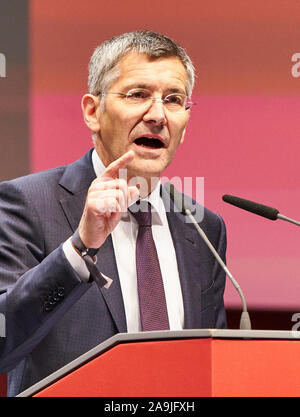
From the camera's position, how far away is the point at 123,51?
188cm

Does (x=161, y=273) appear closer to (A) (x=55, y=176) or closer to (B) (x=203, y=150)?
(A) (x=55, y=176)

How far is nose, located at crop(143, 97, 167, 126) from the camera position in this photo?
1.83 metres

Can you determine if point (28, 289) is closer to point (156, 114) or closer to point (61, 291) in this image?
point (61, 291)

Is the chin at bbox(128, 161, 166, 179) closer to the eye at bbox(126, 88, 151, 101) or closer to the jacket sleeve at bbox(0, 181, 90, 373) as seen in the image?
the eye at bbox(126, 88, 151, 101)

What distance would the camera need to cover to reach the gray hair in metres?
1.87

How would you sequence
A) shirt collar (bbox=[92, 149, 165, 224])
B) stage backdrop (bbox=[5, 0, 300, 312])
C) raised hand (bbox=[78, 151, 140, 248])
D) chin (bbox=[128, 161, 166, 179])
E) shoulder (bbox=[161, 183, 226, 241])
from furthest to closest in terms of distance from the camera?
stage backdrop (bbox=[5, 0, 300, 312]) → shoulder (bbox=[161, 183, 226, 241]) → shirt collar (bbox=[92, 149, 165, 224]) → chin (bbox=[128, 161, 166, 179]) → raised hand (bbox=[78, 151, 140, 248])

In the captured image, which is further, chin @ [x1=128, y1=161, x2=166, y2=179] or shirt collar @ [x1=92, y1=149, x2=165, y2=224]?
shirt collar @ [x1=92, y1=149, x2=165, y2=224]

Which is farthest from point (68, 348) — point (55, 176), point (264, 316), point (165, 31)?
point (165, 31)

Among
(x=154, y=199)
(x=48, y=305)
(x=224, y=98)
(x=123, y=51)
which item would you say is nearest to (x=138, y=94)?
(x=123, y=51)

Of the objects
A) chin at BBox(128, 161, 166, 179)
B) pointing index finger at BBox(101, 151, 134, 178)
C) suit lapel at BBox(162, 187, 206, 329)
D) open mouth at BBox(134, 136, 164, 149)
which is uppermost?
open mouth at BBox(134, 136, 164, 149)

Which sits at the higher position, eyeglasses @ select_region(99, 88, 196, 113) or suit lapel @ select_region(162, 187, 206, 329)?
eyeglasses @ select_region(99, 88, 196, 113)

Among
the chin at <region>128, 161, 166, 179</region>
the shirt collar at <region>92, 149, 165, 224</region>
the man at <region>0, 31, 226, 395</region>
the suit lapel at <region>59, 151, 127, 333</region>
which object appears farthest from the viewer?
the shirt collar at <region>92, 149, 165, 224</region>

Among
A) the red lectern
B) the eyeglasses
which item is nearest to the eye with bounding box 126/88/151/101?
the eyeglasses

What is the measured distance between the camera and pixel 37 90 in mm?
2504
